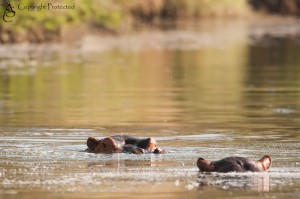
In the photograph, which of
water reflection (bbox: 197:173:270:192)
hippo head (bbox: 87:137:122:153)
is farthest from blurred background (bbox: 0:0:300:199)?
hippo head (bbox: 87:137:122:153)

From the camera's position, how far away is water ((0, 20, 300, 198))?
13.4 meters

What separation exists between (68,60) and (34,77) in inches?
275

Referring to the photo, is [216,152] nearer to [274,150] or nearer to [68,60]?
[274,150]

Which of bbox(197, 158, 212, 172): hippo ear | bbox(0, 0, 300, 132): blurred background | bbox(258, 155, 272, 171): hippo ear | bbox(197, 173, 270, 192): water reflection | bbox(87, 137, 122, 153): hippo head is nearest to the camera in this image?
bbox(197, 173, 270, 192): water reflection

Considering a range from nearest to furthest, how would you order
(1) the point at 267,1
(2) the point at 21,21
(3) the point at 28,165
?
(3) the point at 28,165 → (2) the point at 21,21 → (1) the point at 267,1

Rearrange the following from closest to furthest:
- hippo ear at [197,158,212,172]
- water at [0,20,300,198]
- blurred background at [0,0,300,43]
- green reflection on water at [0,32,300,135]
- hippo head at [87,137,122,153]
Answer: water at [0,20,300,198]
hippo ear at [197,158,212,172]
hippo head at [87,137,122,153]
green reflection on water at [0,32,300,135]
blurred background at [0,0,300,43]

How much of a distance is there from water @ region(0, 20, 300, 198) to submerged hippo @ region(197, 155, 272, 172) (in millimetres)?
117

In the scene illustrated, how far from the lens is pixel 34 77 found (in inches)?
1236

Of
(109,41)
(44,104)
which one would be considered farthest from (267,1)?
(44,104)

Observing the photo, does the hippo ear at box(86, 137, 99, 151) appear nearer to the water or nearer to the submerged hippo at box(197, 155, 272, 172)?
the water

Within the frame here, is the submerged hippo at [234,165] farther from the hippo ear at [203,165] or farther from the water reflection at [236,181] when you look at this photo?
the water reflection at [236,181]

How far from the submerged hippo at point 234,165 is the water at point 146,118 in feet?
0.38

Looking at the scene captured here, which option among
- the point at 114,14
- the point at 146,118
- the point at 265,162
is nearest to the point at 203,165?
the point at 265,162

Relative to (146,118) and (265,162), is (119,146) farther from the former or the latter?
(146,118)
